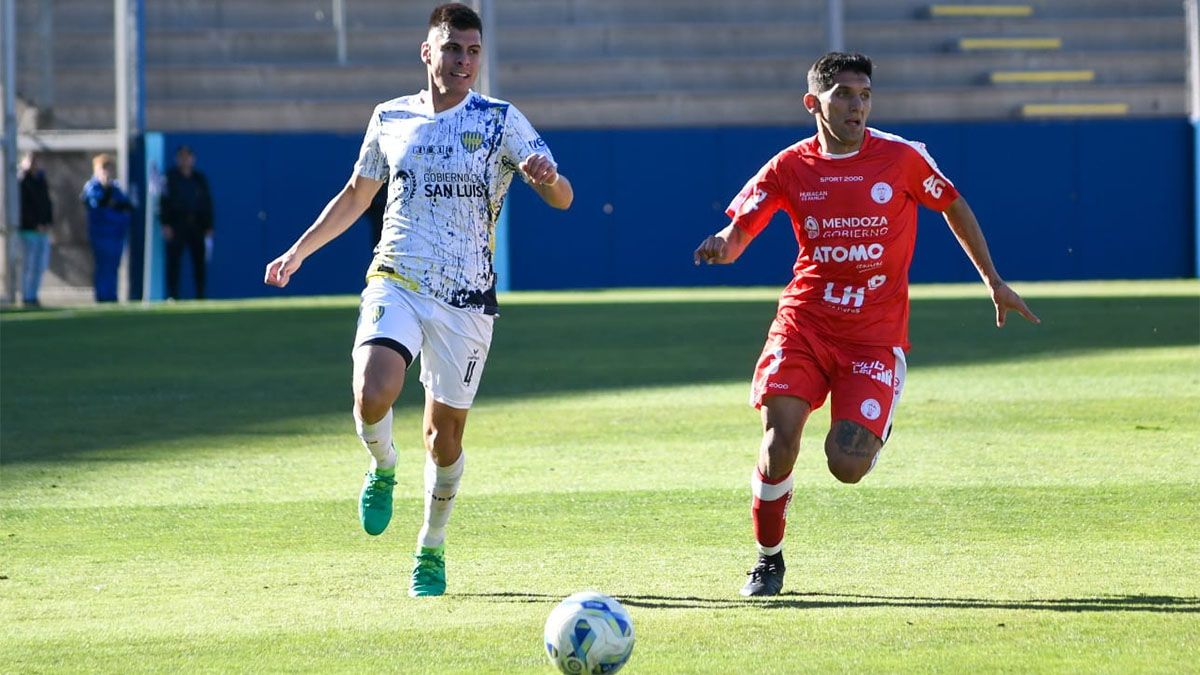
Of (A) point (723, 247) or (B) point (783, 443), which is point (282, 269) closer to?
(A) point (723, 247)

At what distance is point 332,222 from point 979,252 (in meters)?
2.46

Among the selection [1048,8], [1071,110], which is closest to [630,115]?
[1071,110]

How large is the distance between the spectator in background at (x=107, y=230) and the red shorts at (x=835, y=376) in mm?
20994

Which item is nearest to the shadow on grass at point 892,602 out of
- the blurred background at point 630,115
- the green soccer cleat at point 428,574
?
the green soccer cleat at point 428,574

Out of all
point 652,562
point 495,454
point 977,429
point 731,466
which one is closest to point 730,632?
point 652,562

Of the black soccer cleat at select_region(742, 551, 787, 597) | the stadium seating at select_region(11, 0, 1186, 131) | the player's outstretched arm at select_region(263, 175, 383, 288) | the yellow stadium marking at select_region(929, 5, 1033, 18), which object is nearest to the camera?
the black soccer cleat at select_region(742, 551, 787, 597)

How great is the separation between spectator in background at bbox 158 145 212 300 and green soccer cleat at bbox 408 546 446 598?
20267 mm

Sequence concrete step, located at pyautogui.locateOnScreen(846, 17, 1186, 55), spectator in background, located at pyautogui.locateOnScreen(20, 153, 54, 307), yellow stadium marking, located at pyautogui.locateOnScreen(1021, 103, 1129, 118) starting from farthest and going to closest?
concrete step, located at pyautogui.locateOnScreen(846, 17, 1186, 55), yellow stadium marking, located at pyautogui.locateOnScreen(1021, 103, 1129, 118), spectator in background, located at pyautogui.locateOnScreen(20, 153, 54, 307)

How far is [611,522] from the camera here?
26.0ft

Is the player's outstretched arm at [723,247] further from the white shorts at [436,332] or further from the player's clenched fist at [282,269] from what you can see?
the player's clenched fist at [282,269]

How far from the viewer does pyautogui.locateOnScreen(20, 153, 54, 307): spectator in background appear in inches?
1009

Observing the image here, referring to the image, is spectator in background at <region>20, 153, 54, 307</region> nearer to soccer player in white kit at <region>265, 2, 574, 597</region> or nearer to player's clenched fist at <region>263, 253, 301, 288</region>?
player's clenched fist at <region>263, 253, 301, 288</region>

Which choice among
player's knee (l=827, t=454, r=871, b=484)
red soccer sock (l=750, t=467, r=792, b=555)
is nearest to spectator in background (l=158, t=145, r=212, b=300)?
red soccer sock (l=750, t=467, r=792, b=555)

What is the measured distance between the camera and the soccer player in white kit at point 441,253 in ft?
21.8
